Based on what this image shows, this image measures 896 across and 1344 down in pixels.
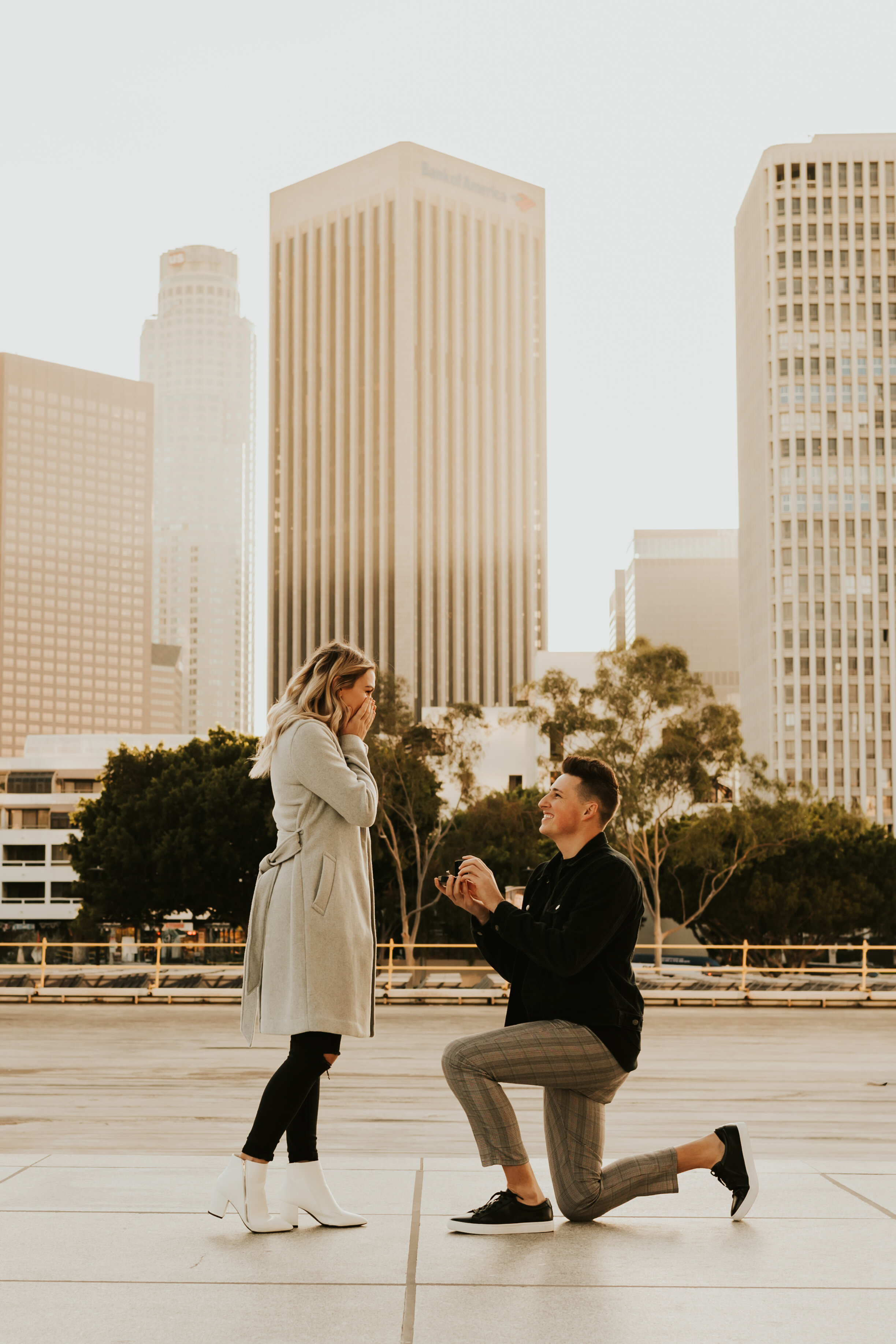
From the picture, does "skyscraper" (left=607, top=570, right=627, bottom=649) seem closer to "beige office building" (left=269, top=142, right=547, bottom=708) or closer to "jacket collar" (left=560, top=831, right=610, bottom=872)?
"beige office building" (left=269, top=142, right=547, bottom=708)

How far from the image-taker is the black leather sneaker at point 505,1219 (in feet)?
13.0

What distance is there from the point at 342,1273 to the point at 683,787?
33696mm

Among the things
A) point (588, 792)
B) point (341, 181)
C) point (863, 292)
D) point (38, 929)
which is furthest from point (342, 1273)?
point (341, 181)

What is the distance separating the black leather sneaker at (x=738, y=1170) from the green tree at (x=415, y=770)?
3033cm

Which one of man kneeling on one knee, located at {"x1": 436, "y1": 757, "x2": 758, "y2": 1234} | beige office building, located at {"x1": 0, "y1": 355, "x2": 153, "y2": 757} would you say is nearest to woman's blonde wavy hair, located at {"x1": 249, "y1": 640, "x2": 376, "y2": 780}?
man kneeling on one knee, located at {"x1": 436, "y1": 757, "x2": 758, "y2": 1234}

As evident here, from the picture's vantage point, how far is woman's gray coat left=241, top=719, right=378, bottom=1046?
3934 mm

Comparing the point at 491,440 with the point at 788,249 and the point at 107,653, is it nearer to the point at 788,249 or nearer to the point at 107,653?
the point at 788,249

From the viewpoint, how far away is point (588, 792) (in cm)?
412

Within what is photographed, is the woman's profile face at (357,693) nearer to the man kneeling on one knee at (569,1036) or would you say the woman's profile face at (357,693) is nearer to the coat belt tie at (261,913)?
the coat belt tie at (261,913)

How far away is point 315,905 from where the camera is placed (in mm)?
3973

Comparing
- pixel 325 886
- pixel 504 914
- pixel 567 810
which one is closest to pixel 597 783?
pixel 567 810

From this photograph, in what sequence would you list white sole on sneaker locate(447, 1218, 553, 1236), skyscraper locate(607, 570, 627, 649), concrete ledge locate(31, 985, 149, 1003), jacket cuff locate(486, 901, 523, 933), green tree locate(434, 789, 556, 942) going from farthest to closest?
skyscraper locate(607, 570, 627, 649) → green tree locate(434, 789, 556, 942) → concrete ledge locate(31, 985, 149, 1003) → white sole on sneaker locate(447, 1218, 553, 1236) → jacket cuff locate(486, 901, 523, 933)

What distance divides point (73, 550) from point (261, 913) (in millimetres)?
184684

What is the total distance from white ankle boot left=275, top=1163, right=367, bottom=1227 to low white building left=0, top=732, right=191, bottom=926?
83.9 metres
